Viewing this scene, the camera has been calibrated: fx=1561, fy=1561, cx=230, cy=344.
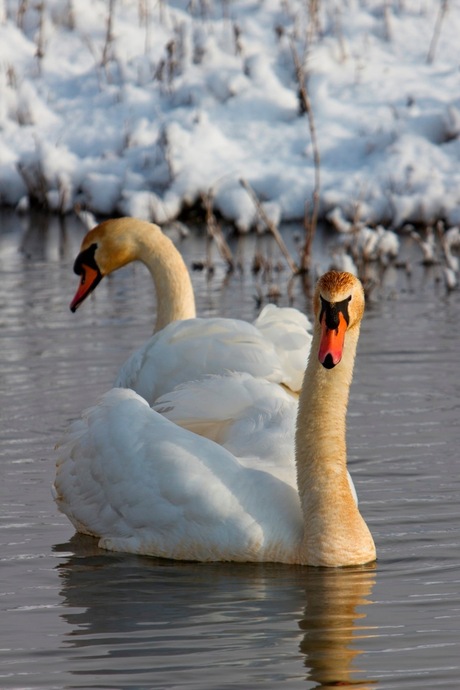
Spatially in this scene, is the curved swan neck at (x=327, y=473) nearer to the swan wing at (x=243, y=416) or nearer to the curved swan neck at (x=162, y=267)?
the swan wing at (x=243, y=416)

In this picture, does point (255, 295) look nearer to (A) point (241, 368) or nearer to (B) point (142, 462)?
(A) point (241, 368)

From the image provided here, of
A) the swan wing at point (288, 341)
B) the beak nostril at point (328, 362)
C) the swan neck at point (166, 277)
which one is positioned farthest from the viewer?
the swan neck at point (166, 277)

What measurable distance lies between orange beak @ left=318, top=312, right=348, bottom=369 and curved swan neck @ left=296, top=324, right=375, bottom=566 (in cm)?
18

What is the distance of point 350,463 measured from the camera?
7.74 meters

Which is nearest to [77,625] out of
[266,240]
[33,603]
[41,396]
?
[33,603]

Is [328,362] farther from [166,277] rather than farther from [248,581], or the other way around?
[166,277]

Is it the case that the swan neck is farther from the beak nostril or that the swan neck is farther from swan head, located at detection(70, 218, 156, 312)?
the beak nostril

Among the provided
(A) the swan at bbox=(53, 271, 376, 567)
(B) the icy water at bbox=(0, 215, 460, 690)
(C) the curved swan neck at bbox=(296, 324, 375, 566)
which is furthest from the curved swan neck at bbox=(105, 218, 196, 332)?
(C) the curved swan neck at bbox=(296, 324, 375, 566)

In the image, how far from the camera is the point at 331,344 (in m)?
5.88

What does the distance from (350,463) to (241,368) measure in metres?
0.72

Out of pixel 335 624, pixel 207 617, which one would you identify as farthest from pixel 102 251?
pixel 335 624

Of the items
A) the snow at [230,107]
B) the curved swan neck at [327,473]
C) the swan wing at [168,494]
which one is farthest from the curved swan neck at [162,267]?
the snow at [230,107]

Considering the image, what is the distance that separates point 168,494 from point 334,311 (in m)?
1.05

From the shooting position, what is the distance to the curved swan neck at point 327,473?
6184mm
